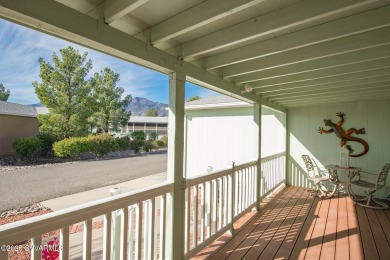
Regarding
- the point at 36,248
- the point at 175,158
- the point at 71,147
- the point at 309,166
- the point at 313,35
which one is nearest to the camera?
the point at 36,248

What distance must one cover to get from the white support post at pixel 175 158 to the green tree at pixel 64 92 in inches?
350

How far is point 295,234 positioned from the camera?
126 inches

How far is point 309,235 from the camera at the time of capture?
3.17 metres

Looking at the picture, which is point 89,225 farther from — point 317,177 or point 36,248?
point 317,177

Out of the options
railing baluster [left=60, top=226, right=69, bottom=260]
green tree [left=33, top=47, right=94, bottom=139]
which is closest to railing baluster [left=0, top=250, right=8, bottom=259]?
railing baluster [left=60, top=226, right=69, bottom=260]

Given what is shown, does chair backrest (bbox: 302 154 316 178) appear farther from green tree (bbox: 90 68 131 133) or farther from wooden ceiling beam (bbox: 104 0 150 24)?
green tree (bbox: 90 68 131 133)

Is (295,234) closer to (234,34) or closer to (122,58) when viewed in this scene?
(234,34)

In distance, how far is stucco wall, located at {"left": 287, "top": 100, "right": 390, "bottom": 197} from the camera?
4.99 metres

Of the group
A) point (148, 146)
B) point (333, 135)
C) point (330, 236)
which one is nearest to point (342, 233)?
point (330, 236)

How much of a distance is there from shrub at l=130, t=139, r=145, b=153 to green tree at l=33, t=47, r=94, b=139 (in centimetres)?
516

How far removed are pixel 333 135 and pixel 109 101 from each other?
51.1ft

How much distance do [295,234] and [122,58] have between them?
10.9 ft

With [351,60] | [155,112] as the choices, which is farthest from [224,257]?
[155,112]

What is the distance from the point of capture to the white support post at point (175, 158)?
217 centimetres
